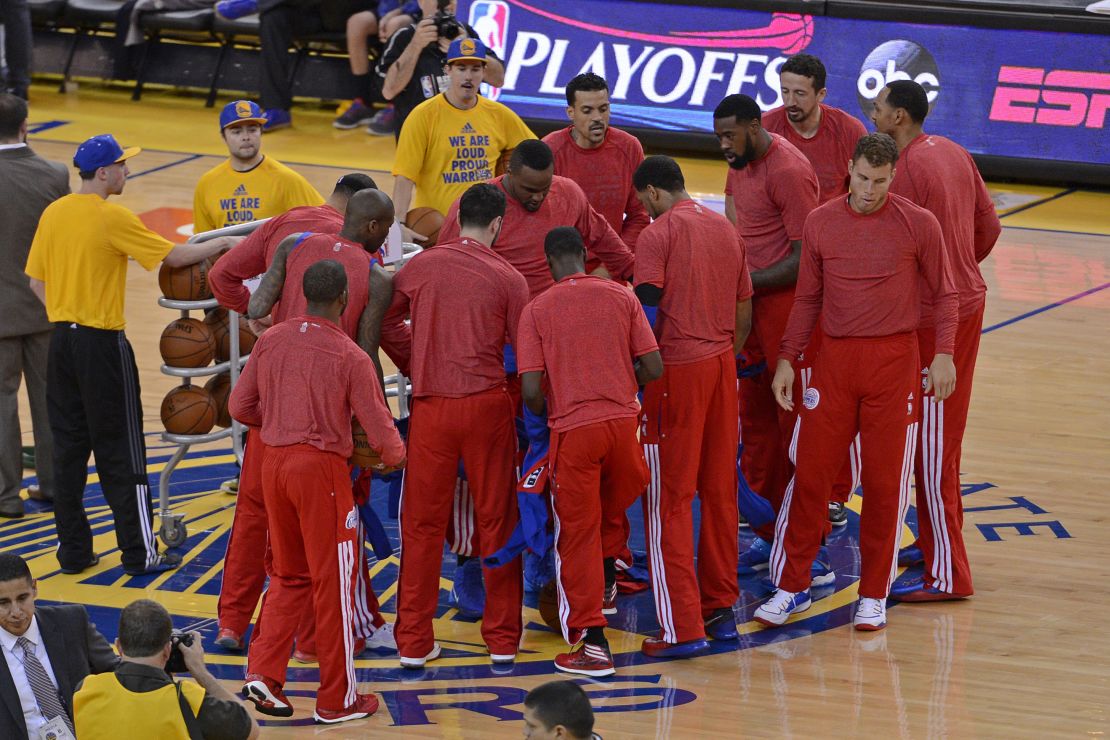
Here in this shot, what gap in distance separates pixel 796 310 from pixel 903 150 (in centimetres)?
93

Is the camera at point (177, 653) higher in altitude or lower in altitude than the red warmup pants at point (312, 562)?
higher

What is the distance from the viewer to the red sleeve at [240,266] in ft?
23.2

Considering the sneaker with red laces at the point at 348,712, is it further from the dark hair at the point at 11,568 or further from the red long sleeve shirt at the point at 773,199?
the red long sleeve shirt at the point at 773,199

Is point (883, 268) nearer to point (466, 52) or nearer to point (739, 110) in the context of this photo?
point (739, 110)

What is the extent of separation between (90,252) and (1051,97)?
1005 cm

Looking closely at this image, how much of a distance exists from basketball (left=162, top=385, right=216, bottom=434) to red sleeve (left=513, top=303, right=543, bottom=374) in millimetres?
2122

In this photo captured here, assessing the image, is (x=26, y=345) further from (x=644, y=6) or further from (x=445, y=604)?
(x=644, y=6)

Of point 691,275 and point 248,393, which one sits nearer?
point 248,393

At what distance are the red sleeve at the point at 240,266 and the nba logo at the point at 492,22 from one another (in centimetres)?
911

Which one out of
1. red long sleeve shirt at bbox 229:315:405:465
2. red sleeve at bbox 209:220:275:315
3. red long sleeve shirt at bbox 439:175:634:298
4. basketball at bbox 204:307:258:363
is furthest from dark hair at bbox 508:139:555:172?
basketball at bbox 204:307:258:363

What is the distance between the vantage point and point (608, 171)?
318 inches

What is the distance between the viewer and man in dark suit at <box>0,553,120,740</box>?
488 cm

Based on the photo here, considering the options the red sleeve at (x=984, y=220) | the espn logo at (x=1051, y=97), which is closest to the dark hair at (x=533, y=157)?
the red sleeve at (x=984, y=220)

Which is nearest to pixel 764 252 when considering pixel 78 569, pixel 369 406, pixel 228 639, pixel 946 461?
pixel 946 461
